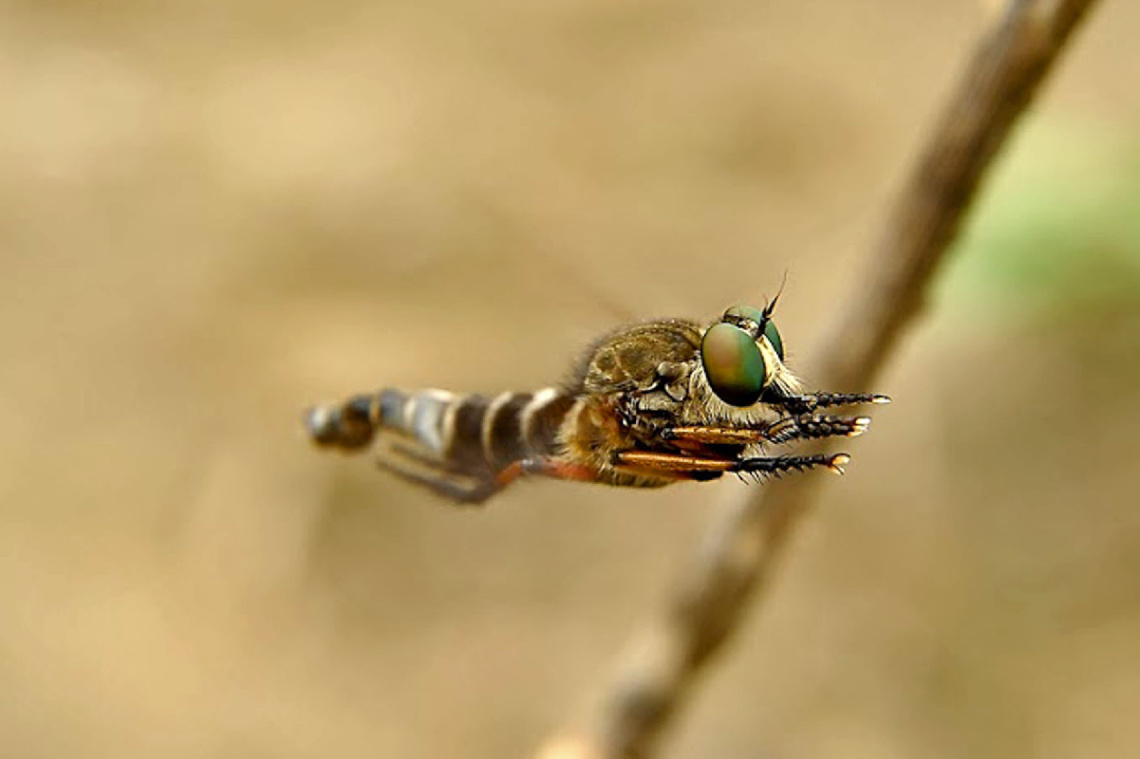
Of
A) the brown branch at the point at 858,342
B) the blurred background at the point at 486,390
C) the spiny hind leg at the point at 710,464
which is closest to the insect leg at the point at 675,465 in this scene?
the spiny hind leg at the point at 710,464

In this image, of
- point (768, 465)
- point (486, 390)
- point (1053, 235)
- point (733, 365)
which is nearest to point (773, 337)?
point (733, 365)

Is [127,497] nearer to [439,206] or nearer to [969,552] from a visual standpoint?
[439,206]

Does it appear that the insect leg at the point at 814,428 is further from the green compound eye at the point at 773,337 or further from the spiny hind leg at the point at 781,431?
the green compound eye at the point at 773,337

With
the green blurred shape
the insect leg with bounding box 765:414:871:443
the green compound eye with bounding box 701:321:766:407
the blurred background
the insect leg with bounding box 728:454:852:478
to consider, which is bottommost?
the insect leg with bounding box 728:454:852:478

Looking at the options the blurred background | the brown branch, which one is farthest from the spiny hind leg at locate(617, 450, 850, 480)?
the blurred background

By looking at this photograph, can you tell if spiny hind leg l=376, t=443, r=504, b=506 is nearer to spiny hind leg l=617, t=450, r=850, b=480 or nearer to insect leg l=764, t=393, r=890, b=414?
spiny hind leg l=617, t=450, r=850, b=480
